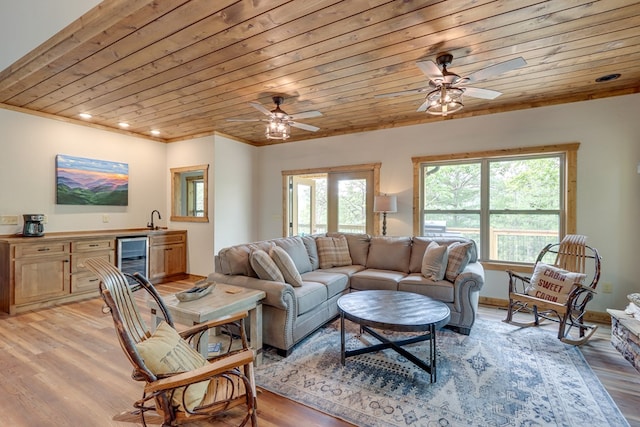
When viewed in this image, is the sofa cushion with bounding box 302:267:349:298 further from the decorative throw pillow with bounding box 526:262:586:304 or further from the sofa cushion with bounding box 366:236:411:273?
the decorative throw pillow with bounding box 526:262:586:304

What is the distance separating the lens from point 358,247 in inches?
175

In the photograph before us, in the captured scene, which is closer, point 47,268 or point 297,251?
point 297,251

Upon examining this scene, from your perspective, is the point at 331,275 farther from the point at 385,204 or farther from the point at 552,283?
the point at 552,283

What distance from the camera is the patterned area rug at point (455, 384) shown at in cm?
192

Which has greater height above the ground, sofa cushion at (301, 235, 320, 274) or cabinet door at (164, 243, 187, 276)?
sofa cushion at (301, 235, 320, 274)

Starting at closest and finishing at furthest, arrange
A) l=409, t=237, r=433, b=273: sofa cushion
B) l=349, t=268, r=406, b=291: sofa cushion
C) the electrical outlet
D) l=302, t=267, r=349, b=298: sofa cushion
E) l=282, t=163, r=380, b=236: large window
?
l=302, t=267, r=349, b=298: sofa cushion < l=349, t=268, r=406, b=291: sofa cushion < l=409, t=237, r=433, b=273: sofa cushion < the electrical outlet < l=282, t=163, r=380, b=236: large window

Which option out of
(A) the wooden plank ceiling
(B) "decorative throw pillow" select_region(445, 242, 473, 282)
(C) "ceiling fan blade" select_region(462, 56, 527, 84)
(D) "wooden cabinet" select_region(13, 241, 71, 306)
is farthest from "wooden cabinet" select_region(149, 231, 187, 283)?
(C) "ceiling fan blade" select_region(462, 56, 527, 84)

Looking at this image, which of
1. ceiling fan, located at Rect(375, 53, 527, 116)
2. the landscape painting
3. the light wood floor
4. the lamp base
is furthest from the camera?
the lamp base

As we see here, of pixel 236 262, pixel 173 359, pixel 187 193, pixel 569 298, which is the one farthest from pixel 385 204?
pixel 187 193

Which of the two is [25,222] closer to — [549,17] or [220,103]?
[220,103]

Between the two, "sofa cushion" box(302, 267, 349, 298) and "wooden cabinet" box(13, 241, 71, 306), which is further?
"wooden cabinet" box(13, 241, 71, 306)

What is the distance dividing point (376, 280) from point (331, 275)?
0.54m

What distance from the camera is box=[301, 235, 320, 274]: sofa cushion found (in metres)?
4.10

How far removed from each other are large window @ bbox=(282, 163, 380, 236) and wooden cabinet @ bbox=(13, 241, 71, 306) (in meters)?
3.40
